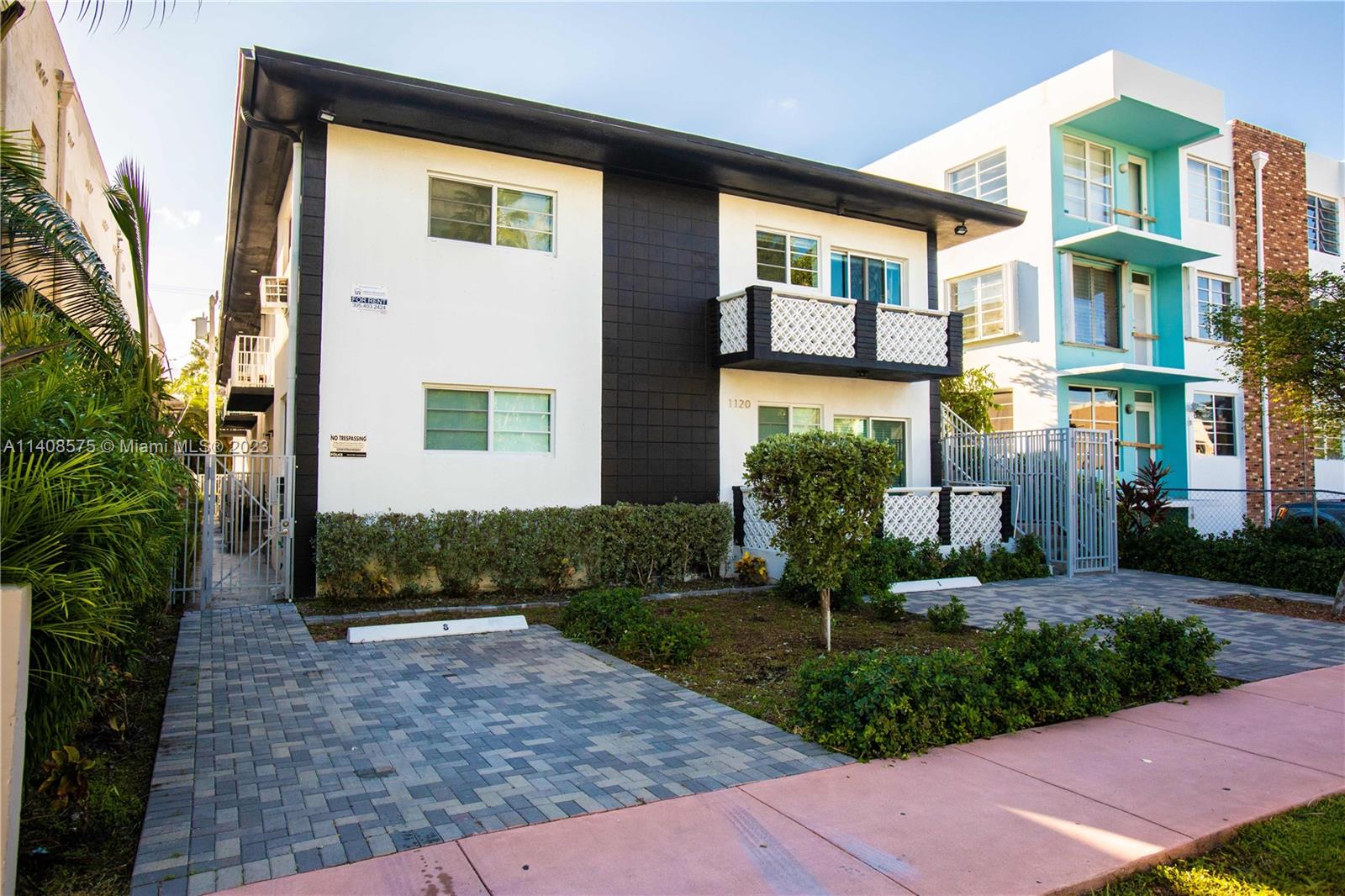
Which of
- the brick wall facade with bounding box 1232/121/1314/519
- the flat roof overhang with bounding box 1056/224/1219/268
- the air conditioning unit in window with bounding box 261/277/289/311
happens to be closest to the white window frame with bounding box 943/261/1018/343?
the flat roof overhang with bounding box 1056/224/1219/268

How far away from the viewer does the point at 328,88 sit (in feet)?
33.7

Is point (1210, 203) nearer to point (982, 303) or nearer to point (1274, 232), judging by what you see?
point (1274, 232)

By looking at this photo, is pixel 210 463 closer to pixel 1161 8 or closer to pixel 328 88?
pixel 328 88

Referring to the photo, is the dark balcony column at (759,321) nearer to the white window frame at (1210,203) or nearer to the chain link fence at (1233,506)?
the chain link fence at (1233,506)

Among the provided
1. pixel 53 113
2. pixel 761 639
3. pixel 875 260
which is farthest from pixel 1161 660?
pixel 53 113

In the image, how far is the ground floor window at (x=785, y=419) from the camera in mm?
14508

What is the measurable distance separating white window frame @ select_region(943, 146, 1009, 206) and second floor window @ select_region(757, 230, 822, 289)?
21.5 ft

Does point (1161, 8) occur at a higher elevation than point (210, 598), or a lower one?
higher

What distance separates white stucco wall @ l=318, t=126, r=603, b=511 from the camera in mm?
11148

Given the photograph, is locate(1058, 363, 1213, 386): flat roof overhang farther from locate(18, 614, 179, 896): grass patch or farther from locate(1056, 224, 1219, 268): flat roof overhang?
locate(18, 614, 179, 896): grass patch

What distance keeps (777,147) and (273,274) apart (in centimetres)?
1099

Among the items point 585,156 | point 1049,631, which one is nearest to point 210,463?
point 585,156

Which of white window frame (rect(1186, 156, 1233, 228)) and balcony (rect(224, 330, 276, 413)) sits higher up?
white window frame (rect(1186, 156, 1233, 228))

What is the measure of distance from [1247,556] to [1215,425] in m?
9.78
